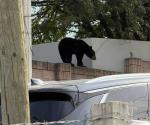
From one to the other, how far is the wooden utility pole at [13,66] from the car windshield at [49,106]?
2.06ft

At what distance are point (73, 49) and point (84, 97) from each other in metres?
12.0

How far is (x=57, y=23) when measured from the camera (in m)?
20.1

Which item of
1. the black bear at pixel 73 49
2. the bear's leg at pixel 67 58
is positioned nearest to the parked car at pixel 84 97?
the black bear at pixel 73 49

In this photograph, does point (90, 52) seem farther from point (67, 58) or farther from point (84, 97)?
point (84, 97)

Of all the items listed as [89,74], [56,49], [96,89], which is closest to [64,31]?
[56,49]

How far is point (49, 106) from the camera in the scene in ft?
17.7

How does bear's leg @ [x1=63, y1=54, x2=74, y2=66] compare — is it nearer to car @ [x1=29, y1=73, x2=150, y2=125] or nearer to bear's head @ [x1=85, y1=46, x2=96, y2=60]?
bear's head @ [x1=85, y1=46, x2=96, y2=60]

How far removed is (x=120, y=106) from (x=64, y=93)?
4.17ft

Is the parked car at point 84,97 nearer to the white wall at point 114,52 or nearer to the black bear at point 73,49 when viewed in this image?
the black bear at point 73,49

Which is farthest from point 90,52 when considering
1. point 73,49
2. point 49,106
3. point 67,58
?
point 49,106

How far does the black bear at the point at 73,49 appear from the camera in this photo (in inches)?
656

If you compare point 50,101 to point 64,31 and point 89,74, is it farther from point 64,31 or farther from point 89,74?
point 64,31

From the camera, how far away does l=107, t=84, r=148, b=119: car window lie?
218 inches

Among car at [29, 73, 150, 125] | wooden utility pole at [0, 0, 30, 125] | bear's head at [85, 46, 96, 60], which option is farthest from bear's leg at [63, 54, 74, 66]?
wooden utility pole at [0, 0, 30, 125]
